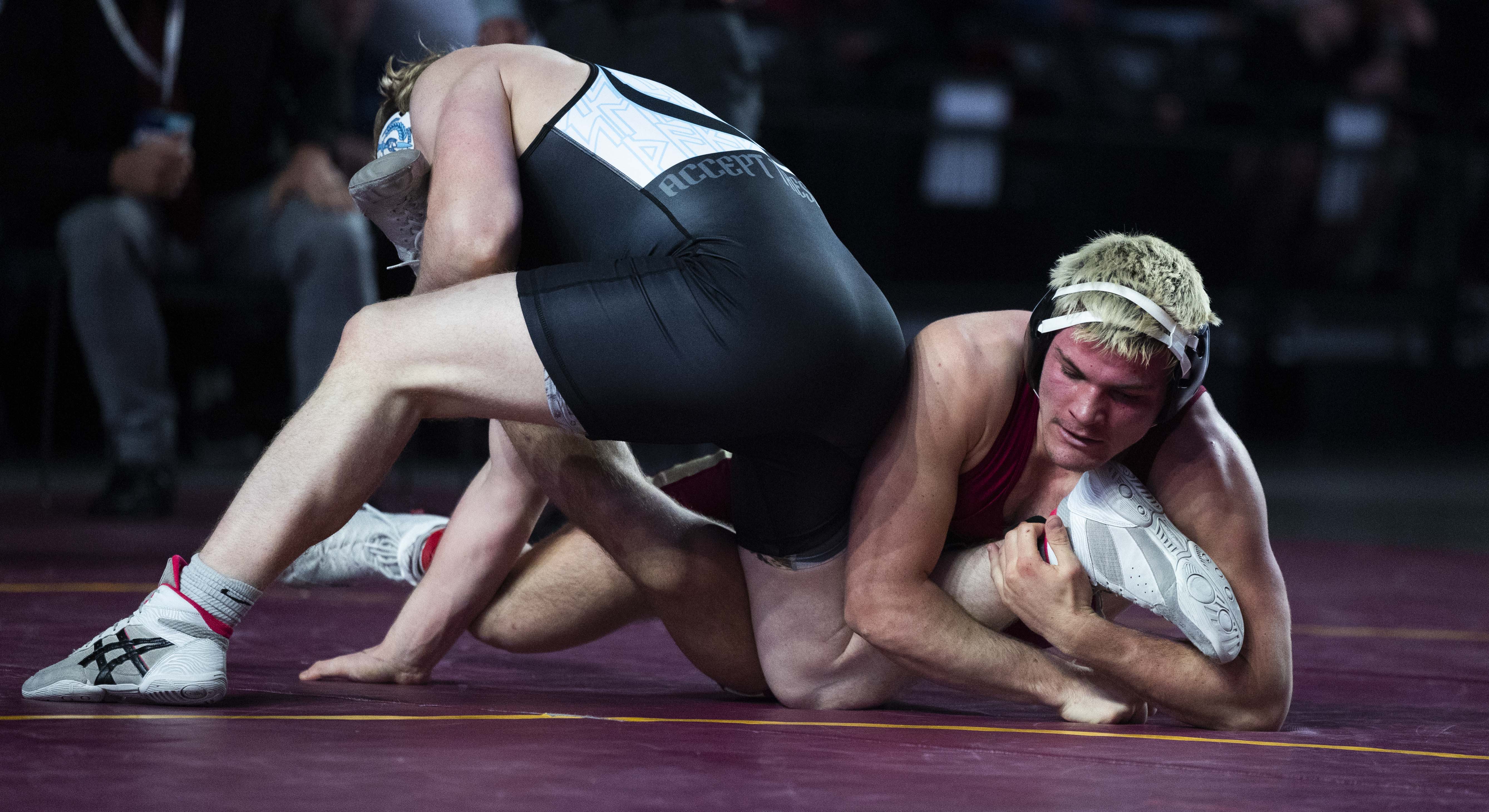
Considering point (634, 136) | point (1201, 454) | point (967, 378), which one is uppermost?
point (634, 136)

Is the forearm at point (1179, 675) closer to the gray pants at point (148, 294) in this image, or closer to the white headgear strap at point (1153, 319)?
the white headgear strap at point (1153, 319)

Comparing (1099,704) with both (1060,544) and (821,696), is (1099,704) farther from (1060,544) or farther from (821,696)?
(821,696)

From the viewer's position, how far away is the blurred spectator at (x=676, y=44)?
175 inches

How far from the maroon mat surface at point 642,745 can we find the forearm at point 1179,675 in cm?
4

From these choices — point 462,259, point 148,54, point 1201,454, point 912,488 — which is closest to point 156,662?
point 462,259

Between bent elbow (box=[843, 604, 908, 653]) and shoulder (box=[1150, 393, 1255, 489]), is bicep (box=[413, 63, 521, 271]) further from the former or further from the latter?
shoulder (box=[1150, 393, 1255, 489])

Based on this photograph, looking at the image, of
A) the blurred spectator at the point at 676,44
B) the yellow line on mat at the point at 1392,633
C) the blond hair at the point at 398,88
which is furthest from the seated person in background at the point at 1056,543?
the blurred spectator at the point at 676,44

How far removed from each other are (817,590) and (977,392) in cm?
41

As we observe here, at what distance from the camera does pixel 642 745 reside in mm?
2219

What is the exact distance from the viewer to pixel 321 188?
523cm

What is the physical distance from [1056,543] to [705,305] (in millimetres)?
616

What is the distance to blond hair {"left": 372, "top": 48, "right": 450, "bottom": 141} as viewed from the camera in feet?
8.98

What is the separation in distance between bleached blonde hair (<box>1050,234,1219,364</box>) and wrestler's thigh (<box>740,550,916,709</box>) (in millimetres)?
555

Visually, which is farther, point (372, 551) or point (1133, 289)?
point (372, 551)
